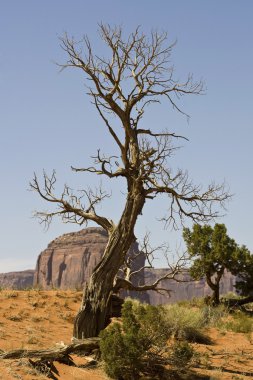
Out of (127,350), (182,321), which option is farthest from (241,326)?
(127,350)

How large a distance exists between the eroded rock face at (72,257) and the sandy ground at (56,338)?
101032 millimetres

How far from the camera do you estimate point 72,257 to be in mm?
123938

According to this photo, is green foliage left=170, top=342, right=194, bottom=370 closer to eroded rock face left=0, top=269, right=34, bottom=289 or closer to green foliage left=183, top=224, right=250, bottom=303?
green foliage left=183, top=224, right=250, bottom=303

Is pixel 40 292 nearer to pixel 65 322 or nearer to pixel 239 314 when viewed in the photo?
pixel 65 322

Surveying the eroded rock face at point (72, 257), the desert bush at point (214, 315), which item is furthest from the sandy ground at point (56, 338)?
the eroded rock face at point (72, 257)

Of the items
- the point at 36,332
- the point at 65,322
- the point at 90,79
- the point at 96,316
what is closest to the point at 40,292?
the point at 65,322

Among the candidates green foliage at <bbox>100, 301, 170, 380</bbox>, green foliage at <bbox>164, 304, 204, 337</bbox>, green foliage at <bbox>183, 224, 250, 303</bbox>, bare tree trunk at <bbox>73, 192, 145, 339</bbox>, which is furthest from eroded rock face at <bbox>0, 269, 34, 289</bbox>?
green foliage at <bbox>100, 301, 170, 380</bbox>

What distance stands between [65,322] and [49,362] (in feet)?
22.2

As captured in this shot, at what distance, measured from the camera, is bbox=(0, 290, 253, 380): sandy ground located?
29.7 feet

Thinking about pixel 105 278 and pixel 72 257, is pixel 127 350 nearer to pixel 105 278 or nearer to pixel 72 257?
pixel 105 278

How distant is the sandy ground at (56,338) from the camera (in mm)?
9047

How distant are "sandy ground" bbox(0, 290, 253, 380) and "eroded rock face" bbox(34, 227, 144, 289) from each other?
10103 cm

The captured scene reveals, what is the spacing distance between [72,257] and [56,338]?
112482 mm

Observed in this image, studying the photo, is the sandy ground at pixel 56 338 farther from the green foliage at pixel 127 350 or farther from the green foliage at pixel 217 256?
the green foliage at pixel 217 256
